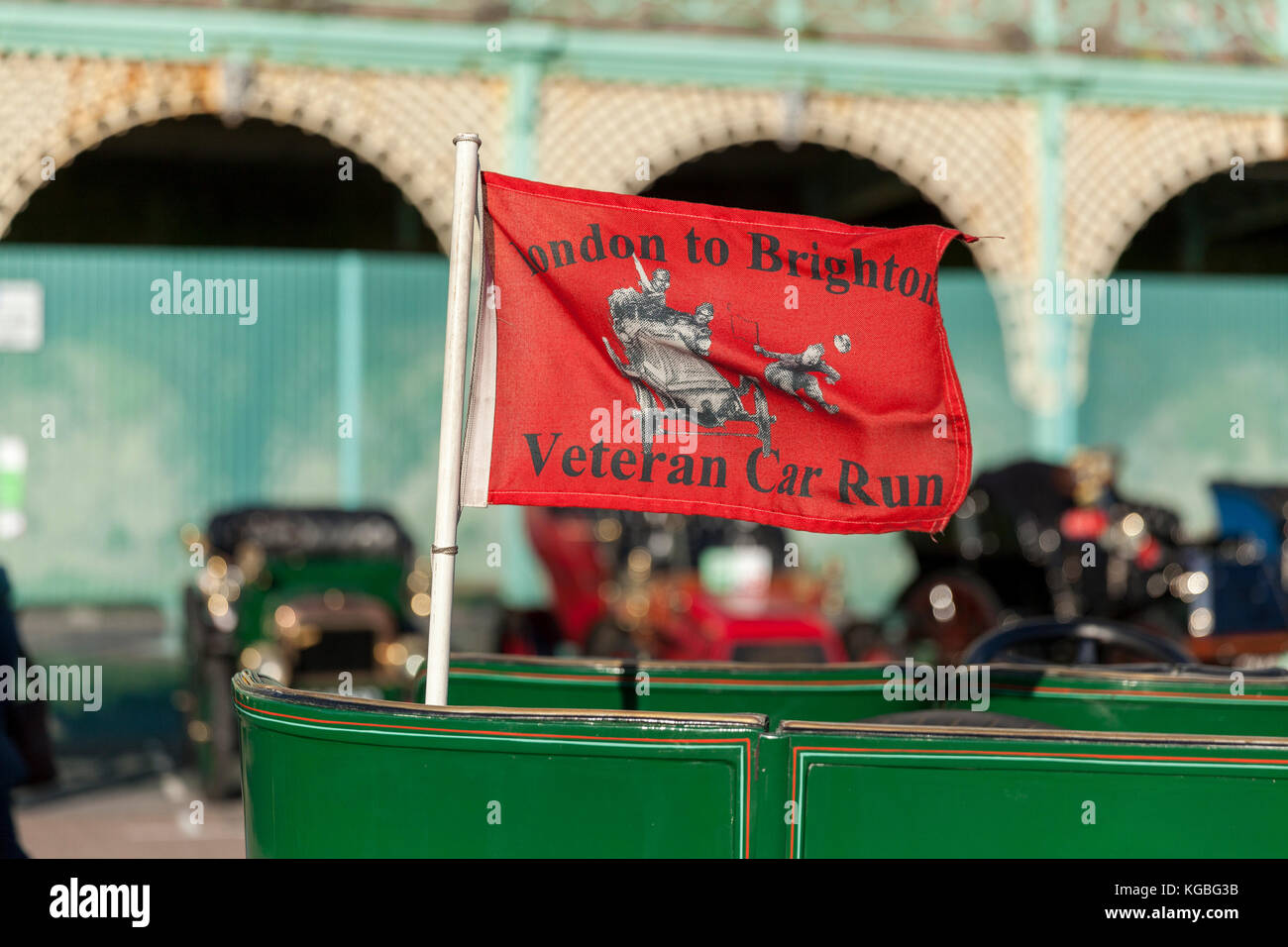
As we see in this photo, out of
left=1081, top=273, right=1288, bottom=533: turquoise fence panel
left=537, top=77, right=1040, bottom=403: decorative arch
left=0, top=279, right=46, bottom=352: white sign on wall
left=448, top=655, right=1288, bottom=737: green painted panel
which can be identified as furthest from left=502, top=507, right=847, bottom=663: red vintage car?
left=1081, top=273, right=1288, bottom=533: turquoise fence panel

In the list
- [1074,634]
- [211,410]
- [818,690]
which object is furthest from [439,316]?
[818,690]

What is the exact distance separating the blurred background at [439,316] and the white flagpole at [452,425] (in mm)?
3236

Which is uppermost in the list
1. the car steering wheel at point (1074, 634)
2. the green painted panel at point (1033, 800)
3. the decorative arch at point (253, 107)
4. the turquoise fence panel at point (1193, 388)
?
the decorative arch at point (253, 107)

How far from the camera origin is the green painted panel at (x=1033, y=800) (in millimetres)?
2602

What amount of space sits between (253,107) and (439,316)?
14.5 feet

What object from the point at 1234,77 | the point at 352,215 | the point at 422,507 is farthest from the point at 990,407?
the point at 352,215

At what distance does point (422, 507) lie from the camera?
1263 centimetres

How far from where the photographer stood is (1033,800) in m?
2.61

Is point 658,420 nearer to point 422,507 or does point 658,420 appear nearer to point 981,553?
point 981,553

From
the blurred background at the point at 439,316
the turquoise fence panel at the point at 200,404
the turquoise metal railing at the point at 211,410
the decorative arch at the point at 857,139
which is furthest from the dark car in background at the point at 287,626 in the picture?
the turquoise fence panel at the point at 200,404

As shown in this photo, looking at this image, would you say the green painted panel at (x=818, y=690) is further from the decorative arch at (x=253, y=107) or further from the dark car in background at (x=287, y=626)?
the decorative arch at (x=253, y=107)

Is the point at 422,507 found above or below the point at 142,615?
above

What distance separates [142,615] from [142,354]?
218cm

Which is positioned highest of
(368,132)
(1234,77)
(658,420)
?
(1234,77)
